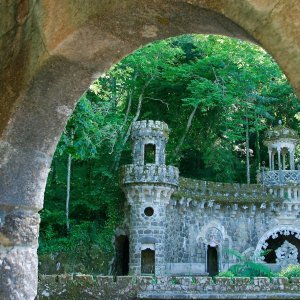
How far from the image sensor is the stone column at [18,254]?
9.08 feet

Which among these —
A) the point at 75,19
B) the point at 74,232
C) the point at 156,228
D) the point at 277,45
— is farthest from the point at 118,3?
the point at 74,232

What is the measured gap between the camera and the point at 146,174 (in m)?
20.1

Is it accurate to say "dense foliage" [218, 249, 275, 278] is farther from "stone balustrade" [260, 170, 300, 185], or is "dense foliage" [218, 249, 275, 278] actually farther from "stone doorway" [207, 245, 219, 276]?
"stone balustrade" [260, 170, 300, 185]

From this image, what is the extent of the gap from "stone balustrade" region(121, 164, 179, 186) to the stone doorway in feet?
15.4

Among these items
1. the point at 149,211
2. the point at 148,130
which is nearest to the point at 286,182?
the point at 149,211

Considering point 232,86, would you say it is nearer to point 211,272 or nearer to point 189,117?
point 189,117

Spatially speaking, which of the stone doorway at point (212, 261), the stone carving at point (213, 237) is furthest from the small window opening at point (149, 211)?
the stone doorway at point (212, 261)

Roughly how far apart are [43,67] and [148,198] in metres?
17.6

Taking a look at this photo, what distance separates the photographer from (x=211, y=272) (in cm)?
2259

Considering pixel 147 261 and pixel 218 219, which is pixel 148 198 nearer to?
pixel 147 261

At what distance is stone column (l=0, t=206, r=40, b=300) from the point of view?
2.77 m

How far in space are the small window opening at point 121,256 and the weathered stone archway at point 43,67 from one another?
18584mm

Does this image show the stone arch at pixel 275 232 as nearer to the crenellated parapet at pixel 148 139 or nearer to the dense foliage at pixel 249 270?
the dense foliage at pixel 249 270

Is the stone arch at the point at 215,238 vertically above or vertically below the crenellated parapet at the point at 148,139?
below
